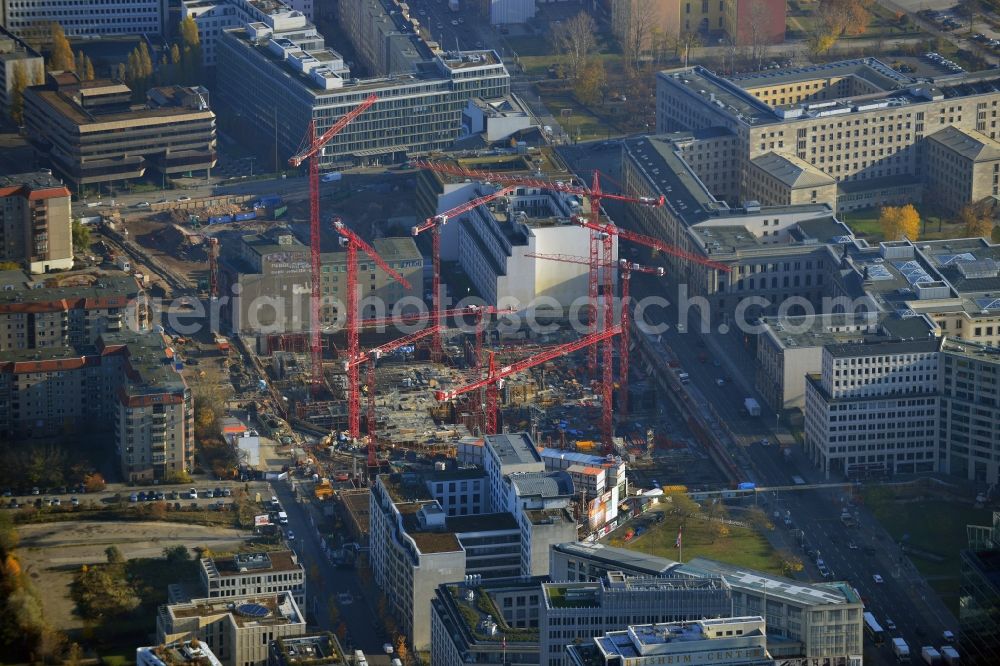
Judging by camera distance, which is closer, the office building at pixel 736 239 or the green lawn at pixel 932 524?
the green lawn at pixel 932 524

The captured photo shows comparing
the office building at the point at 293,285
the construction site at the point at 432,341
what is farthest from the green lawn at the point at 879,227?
the office building at the point at 293,285

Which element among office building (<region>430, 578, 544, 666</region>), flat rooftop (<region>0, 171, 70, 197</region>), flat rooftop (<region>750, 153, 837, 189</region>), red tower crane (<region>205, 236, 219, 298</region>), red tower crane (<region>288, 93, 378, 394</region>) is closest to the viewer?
office building (<region>430, 578, 544, 666</region>)

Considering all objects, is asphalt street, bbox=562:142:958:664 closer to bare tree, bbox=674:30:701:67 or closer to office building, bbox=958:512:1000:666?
office building, bbox=958:512:1000:666

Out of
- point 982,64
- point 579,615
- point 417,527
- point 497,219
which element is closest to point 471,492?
point 417,527

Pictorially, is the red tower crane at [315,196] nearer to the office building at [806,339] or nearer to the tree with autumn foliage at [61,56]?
the tree with autumn foliage at [61,56]

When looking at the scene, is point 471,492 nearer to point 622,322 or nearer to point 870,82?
point 622,322

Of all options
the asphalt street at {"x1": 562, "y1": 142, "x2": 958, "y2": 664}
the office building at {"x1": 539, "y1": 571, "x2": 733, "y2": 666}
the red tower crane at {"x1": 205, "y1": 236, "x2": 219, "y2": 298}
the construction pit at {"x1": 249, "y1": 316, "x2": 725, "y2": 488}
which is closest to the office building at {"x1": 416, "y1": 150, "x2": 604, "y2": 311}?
the construction pit at {"x1": 249, "y1": 316, "x2": 725, "y2": 488}
